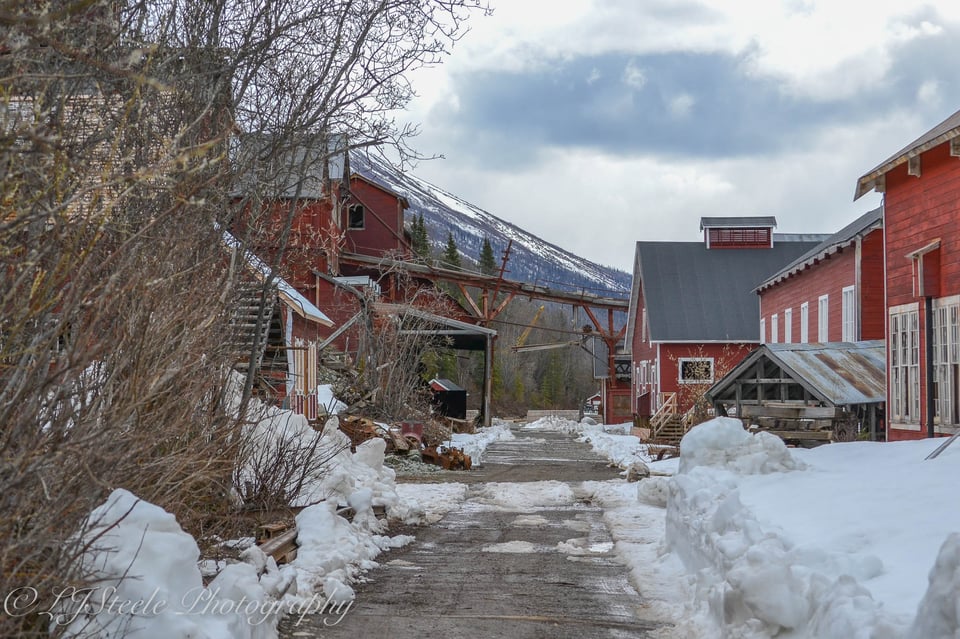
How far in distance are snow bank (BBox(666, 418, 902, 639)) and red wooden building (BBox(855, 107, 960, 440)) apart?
6211 mm

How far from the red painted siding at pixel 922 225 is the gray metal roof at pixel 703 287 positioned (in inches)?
778

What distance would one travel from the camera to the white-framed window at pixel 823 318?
25734mm

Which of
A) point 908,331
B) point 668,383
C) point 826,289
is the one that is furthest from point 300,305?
point 668,383

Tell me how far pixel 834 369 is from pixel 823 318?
7.59 m

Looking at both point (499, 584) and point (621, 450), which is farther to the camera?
point (621, 450)

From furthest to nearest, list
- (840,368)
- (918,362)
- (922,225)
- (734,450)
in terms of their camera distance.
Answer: (840,368) < (918,362) < (922,225) < (734,450)

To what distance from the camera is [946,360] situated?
1500 centimetres

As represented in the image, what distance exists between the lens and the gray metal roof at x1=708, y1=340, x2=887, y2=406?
689 inches

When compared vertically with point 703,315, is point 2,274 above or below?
below

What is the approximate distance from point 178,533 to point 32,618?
0.98m

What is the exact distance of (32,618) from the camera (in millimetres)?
4617

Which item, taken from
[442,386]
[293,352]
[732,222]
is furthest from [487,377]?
[732,222]

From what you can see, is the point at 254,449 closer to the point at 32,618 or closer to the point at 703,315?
the point at 32,618

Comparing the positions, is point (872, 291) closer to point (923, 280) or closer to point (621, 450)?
point (621, 450)
